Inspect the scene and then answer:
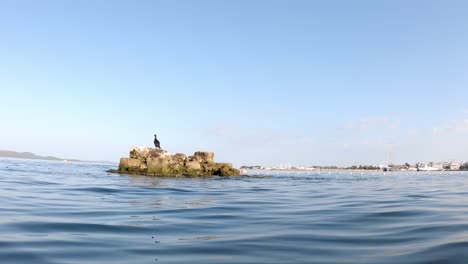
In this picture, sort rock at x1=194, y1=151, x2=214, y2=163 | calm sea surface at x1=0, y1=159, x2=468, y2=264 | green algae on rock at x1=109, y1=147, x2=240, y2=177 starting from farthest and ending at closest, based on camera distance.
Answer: rock at x1=194, y1=151, x2=214, y2=163 → green algae on rock at x1=109, y1=147, x2=240, y2=177 → calm sea surface at x1=0, y1=159, x2=468, y2=264

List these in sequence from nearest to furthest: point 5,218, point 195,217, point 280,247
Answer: point 280,247
point 5,218
point 195,217

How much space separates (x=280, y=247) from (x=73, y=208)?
26.9ft

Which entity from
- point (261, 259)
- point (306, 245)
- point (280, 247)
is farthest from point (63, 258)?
point (306, 245)

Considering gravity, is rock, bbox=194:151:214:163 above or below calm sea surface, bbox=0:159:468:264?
above

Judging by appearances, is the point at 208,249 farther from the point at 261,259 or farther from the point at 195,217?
the point at 195,217

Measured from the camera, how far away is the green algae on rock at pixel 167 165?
4650cm

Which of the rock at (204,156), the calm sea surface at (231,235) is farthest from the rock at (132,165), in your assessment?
the calm sea surface at (231,235)

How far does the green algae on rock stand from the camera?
153ft

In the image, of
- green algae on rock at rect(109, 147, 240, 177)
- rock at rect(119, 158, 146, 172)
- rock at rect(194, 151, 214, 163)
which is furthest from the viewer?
rock at rect(194, 151, 214, 163)

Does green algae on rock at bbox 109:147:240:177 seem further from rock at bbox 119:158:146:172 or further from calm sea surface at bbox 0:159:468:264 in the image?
calm sea surface at bbox 0:159:468:264

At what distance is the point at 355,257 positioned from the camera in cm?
602

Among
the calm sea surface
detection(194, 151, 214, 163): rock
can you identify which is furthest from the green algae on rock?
the calm sea surface

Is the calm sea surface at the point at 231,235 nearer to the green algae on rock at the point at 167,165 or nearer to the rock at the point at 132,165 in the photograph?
the green algae on rock at the point at 167,165

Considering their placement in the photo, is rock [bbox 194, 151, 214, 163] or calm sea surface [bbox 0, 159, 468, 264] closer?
calm sea surface [bbox 0, 159, 468, 264]
